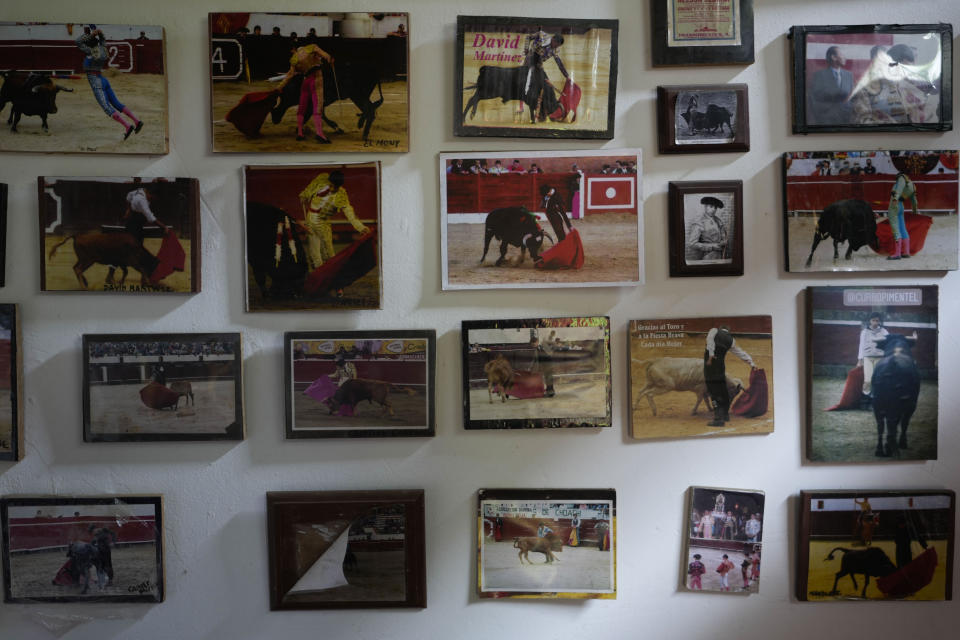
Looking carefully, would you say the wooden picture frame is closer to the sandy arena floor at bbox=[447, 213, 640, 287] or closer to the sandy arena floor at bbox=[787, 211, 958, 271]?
the sandy arena floor at bbox=[447, 213, 640, 287]

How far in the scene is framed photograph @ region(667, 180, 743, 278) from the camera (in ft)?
4.59

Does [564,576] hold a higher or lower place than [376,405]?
lower

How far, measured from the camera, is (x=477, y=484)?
4.71 ft

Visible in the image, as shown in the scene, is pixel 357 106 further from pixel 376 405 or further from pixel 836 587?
pixel 836 587

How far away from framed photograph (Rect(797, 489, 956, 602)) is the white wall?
4 centimetres

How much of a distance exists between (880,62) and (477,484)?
132 centimetres

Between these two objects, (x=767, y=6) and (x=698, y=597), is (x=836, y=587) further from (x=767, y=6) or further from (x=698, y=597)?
(x=767, y=6)

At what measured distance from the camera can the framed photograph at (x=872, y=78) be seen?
1.41 meters

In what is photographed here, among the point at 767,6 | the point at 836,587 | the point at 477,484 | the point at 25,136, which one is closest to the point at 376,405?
the point at 477,484

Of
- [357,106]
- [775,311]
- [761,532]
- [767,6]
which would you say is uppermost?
[767,6]

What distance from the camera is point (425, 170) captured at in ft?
4.64

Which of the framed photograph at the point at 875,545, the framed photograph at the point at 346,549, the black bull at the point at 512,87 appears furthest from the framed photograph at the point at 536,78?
the framed photograph at the point at 875,545

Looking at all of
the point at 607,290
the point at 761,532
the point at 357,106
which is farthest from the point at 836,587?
the point at 357,106

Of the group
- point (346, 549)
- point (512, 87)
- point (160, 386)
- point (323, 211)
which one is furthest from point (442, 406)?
point (512, 87)
